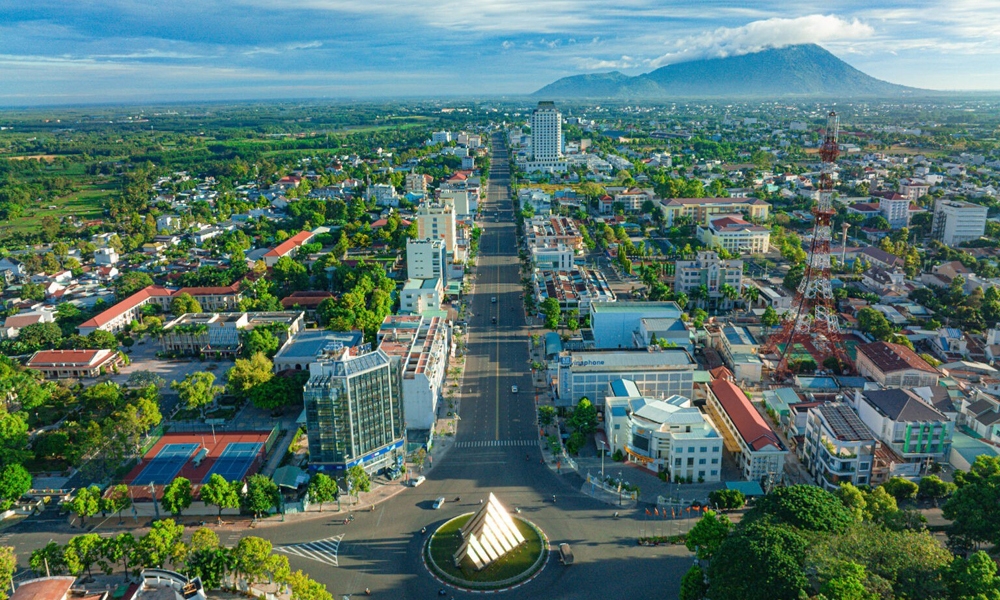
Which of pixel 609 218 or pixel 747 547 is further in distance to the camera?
pixel 609 218

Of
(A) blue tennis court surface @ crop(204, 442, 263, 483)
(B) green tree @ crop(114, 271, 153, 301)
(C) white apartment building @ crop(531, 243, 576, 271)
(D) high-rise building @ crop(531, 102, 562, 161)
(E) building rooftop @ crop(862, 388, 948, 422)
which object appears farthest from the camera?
(D) high-rise building @ crop(531, 102, 562, 161)

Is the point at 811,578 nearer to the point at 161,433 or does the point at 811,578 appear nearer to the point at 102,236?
the point at 161,433

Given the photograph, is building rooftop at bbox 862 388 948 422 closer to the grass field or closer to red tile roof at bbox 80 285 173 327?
red tile roof at bbox 80 285 173 327

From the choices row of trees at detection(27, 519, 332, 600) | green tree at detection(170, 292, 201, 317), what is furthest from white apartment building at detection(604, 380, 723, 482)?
green tree at detection(170, 292, 201, 317)

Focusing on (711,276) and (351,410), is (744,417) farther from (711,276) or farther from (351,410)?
(711,276)

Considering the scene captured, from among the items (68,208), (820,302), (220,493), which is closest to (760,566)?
(220,493)

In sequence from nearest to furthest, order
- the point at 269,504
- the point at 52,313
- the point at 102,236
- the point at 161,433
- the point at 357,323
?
the point at 269,504 → the point at 161,433 → the point at 357,323 → the point at 52,313 → the point at 102,236

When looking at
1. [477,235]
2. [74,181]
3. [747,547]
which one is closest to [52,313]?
[477,235]
